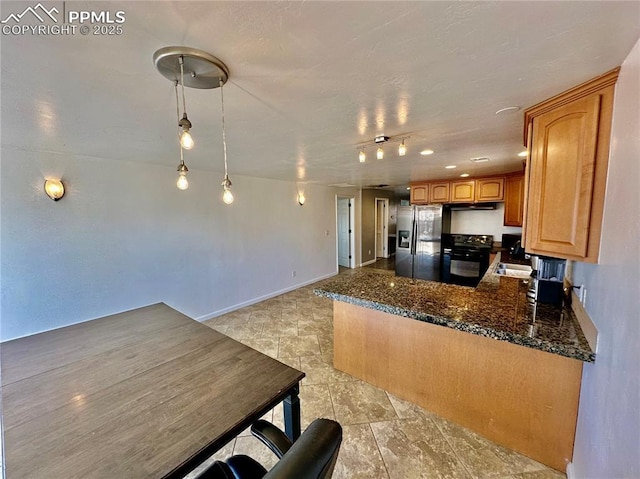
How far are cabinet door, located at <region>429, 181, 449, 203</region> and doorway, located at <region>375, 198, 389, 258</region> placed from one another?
314 centimetres

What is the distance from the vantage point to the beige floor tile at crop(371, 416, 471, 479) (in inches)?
60.2

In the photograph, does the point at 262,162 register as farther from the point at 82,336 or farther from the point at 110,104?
the point at 82,336

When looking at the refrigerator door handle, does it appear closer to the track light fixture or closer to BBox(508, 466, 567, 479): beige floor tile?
the track light fixture

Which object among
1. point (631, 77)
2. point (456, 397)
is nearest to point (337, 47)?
point (631, 77)

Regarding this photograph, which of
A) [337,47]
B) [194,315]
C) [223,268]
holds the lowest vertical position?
[194,315]

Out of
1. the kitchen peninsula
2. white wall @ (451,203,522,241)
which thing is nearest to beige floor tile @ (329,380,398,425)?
the kitchen peninsula

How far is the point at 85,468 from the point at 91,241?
270 cm

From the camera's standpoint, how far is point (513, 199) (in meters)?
3.87

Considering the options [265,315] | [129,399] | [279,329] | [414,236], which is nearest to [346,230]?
[414,236]

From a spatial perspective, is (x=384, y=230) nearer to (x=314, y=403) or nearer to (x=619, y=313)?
(x=314, y=403)

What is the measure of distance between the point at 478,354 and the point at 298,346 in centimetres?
193

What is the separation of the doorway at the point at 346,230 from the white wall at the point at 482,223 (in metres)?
2.56

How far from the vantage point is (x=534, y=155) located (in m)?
1.54

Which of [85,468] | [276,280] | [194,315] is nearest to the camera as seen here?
[85,468]
